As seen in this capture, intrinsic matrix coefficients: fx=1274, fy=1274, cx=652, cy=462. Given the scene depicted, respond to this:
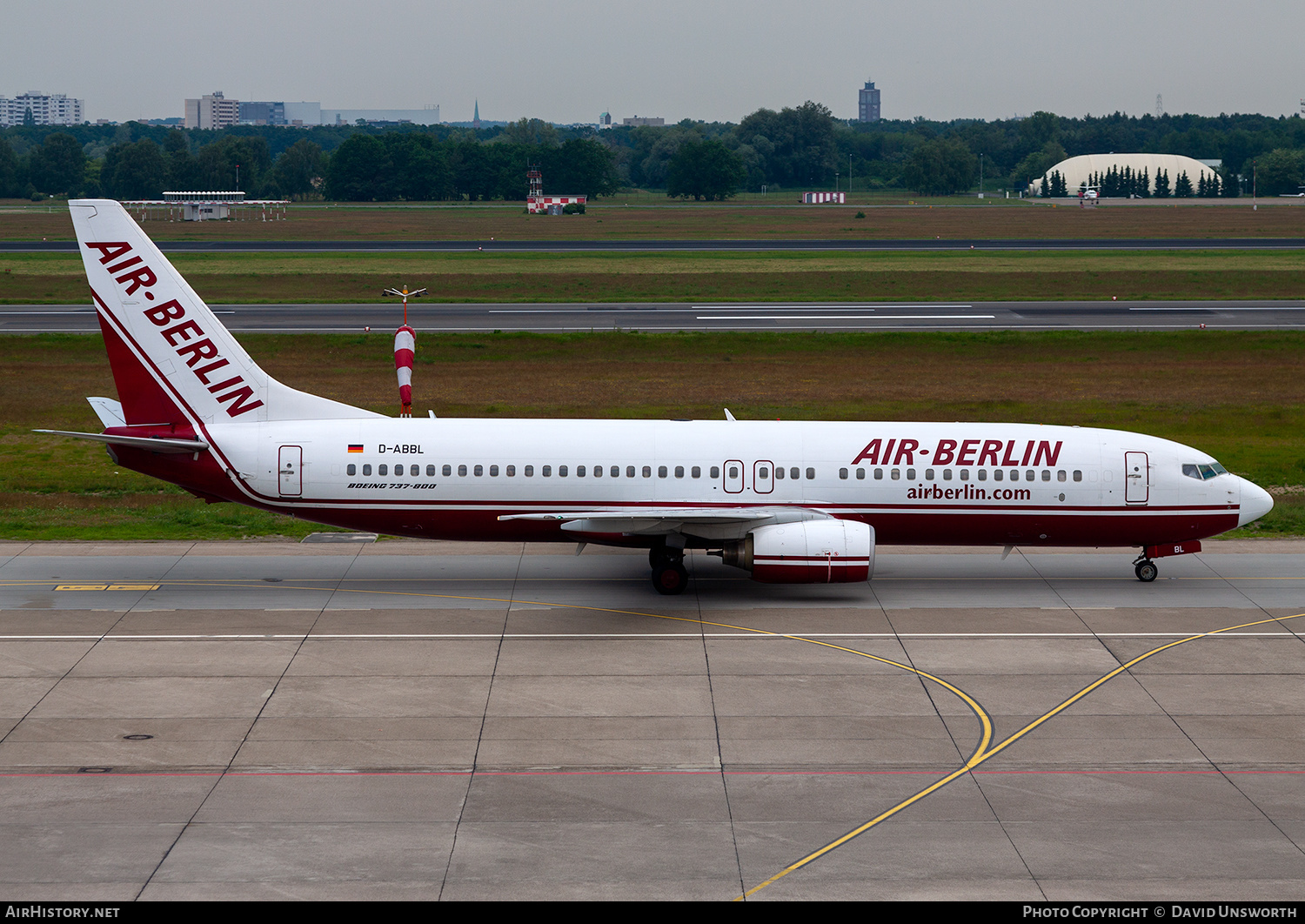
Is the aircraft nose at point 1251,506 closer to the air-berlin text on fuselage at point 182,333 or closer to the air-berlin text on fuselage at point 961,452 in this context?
the air-berlin text on fuselage at point 961,452

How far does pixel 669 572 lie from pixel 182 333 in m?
12.9

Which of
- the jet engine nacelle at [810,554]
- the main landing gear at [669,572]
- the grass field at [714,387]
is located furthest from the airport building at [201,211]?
the jet engine nacelle at [810,554]

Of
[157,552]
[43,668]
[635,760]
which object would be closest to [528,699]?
[635,760]

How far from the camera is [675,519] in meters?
29.1

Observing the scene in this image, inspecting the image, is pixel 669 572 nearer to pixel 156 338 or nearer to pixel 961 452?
pixel 961 452

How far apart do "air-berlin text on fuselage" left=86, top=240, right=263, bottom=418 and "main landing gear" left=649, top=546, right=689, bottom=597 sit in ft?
34.1

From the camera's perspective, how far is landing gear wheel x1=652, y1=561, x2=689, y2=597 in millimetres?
30406

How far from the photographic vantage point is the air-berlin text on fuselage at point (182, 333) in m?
30.0

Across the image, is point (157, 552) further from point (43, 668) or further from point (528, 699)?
point (528, 699)

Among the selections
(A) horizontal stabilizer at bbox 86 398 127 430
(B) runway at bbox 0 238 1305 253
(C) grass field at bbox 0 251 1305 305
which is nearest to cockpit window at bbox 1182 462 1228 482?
(A) horizontal stabilizer at bbox 86 398 127 430

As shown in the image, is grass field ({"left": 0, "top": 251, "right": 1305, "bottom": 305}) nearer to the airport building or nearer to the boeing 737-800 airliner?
the boeing 737-800 airliner

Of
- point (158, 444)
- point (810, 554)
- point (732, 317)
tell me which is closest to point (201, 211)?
point (732, 317)

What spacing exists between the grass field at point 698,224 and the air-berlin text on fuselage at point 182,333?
361 feet

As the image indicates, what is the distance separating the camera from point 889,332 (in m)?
71.2
